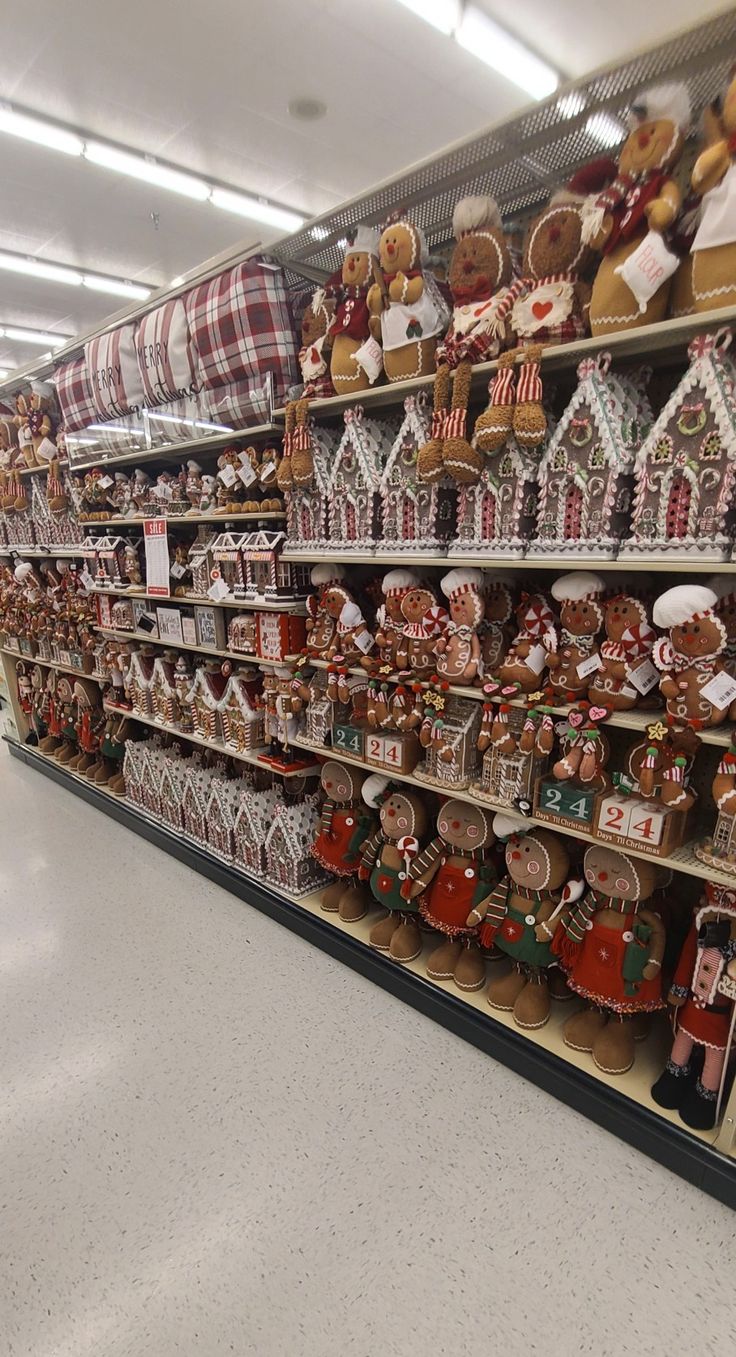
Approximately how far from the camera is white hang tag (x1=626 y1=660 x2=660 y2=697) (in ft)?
5.07

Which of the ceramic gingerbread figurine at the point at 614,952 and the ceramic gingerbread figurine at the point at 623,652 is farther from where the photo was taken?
the ceramic gingerbread figurine at the point at 614,952

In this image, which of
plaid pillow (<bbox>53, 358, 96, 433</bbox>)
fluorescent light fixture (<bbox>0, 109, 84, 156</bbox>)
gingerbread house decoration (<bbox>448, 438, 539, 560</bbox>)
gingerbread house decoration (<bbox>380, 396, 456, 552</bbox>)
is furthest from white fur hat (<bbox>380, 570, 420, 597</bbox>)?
fluorescent light fixture (<bbox>0, 109, 84, 156</bbox>)

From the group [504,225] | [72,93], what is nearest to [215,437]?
[504,225]

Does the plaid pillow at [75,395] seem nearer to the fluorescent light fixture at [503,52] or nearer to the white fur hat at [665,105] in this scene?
the fluorescent light fixture at [503,52]

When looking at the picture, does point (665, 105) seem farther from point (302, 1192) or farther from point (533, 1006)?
point (302, 1192)

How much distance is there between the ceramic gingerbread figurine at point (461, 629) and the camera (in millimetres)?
1794

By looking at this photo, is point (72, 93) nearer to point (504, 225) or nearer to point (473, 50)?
point (473, 50)

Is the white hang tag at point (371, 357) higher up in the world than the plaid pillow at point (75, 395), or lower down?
lower down

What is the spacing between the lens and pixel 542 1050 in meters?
1.82

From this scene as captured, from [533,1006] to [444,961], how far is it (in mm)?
327

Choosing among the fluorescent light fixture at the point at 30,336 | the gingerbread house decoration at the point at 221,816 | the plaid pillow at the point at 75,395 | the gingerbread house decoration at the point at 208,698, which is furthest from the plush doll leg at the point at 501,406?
the fluorescent light fixture at the point at 30,336

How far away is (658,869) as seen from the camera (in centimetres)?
171

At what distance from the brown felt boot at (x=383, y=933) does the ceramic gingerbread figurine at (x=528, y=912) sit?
0.42 meters

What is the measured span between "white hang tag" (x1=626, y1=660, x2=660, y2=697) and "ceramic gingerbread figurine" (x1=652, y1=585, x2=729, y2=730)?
8 centimetres
